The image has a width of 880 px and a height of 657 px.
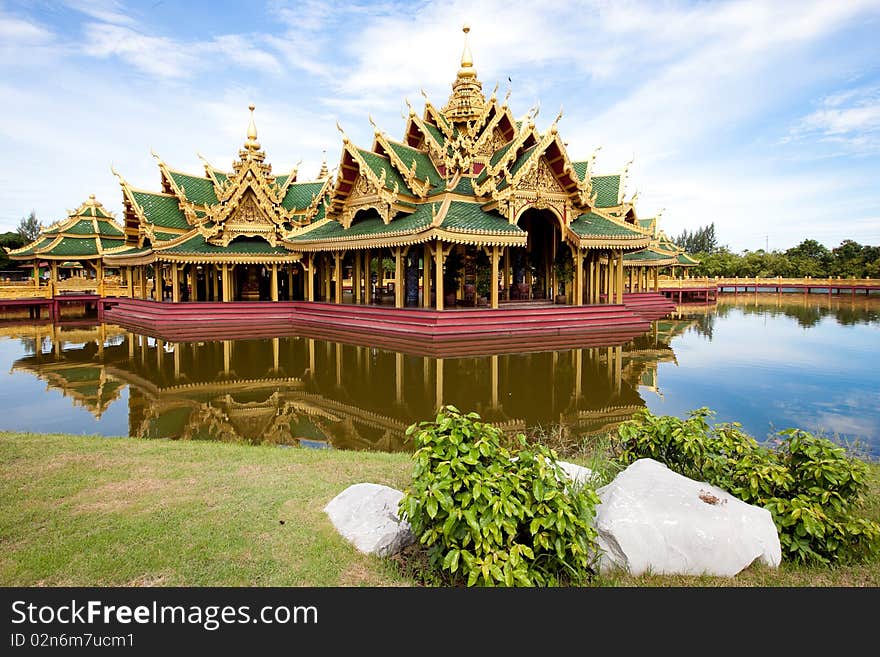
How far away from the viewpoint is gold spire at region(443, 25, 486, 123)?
19.1 m

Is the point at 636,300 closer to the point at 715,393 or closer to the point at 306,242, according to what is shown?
the point at 306,242

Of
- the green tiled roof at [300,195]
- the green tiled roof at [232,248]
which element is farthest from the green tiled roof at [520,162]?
the green tiled roof at [300,195]

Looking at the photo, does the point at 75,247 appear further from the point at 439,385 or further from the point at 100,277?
the point at 439,385

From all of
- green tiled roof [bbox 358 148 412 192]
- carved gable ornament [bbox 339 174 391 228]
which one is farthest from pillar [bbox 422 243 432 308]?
green tiled roof [bbox 358 148 412 192]

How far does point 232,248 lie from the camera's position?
1920 cm

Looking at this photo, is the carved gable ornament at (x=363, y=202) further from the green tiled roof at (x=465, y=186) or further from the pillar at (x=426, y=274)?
the green tiled roof at (x=465, y=186)

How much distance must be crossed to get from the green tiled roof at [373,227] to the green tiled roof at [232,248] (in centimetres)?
120

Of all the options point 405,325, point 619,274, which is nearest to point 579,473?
point 405,325

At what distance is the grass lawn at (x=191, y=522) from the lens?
8.29ft

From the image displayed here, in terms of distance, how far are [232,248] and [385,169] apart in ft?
22.4

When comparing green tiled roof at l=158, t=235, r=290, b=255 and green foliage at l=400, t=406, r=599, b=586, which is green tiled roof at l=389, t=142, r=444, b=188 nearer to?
green tiled roof at l=158, t=235, r=290, b=255

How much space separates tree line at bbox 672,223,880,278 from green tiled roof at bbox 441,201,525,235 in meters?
33.7

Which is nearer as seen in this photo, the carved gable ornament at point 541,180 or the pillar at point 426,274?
the pillar at point 426,274

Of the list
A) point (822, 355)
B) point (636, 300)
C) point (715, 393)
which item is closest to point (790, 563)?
point (715, 393)
